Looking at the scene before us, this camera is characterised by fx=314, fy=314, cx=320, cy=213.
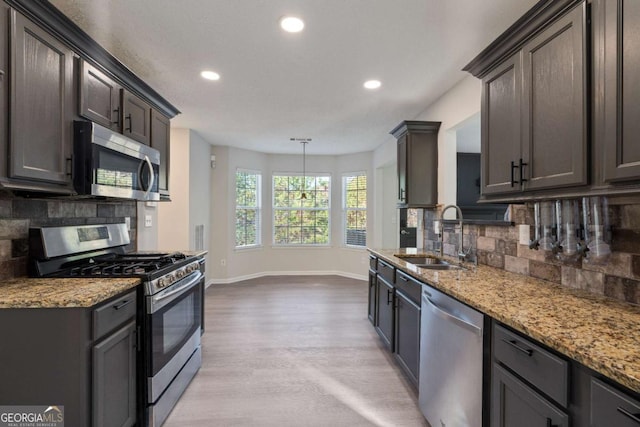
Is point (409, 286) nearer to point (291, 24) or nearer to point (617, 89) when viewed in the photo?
point (617, 89)

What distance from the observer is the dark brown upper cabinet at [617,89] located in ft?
3.56

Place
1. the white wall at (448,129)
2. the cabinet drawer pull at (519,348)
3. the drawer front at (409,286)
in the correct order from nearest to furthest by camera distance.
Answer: the cabinet drawer pull at (519,348), the drawer front at (409,286), the white wall at (448,129)

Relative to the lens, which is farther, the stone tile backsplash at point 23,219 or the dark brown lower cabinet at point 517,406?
the stone tile backsplash at point 23,219

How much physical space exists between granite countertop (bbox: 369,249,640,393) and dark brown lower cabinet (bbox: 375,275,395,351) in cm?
90

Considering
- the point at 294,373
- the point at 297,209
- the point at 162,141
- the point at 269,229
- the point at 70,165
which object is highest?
the point at 162,141

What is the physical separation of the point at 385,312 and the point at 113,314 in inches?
88.7

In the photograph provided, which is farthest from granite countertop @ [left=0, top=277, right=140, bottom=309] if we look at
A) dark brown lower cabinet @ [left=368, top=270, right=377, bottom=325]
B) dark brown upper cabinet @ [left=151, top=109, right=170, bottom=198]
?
dark brown lower cabinet @ [left=368, top=270, right=377, bottom=325]

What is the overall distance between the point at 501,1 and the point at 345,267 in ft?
18.0

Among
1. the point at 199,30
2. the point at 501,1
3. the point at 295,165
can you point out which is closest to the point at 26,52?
the point at 199,30

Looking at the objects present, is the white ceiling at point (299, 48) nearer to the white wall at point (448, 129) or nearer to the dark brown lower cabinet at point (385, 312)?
the white wall at point (448, 129)

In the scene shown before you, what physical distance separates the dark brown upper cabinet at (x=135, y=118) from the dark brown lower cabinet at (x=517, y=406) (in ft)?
9.23

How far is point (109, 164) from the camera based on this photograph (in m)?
2.06

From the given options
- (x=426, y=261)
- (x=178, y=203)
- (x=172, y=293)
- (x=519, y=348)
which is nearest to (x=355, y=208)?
(x=178, y=203)

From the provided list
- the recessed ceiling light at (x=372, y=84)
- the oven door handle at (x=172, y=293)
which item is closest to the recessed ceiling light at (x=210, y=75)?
the recessed ceiling light at (x=372, y=84)
